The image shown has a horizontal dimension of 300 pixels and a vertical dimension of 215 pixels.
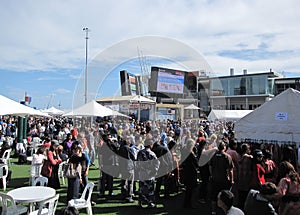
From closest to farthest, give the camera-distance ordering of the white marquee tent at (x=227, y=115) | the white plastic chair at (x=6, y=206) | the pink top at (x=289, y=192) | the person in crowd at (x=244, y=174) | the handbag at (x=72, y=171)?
the pink top at (x=289, y=192)
the white plastic chair at (x=6, y=206)
the person in crowd at (x=244, y=174)
the handbag at (x=72, y=171)
the white marquee tent at (x=227, y=115)

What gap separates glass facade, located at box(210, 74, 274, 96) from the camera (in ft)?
Answer: 151

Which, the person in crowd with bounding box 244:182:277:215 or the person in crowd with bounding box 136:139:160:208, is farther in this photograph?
the person in crowd with bounding box 136:139:160:208

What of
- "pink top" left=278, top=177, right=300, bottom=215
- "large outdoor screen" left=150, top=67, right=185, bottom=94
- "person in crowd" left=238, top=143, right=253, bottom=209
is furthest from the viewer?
"large outdoor screen" left=150, top=67, right=185, bottom=94

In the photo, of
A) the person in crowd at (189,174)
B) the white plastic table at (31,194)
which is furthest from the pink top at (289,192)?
the white plastic table at (31,194)

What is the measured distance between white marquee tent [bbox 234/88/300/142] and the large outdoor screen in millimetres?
31371

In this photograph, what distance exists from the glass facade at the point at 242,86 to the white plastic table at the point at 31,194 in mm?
46146

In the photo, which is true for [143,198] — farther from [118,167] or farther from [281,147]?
[281,147]

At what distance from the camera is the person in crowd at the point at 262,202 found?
3.61 m

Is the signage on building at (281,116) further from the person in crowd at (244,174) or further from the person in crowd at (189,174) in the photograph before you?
the person in crowd at (189,174)

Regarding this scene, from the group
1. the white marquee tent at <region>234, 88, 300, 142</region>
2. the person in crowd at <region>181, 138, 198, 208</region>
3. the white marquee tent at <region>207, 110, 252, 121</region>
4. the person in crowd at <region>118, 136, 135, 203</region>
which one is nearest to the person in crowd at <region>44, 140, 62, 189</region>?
the person in crowd at <region>118, 136, 135, 203</region>

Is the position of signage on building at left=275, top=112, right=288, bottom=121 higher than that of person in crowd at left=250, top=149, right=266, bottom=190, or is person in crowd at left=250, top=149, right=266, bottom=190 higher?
signage on building at left=275, top=112, right=288, bottom=121

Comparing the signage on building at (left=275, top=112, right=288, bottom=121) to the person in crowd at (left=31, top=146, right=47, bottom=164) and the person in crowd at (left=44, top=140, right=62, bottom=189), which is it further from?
the person in crowd at (left=31, top=146, right=47, bottom=164)

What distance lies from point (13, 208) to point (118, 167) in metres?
3.01

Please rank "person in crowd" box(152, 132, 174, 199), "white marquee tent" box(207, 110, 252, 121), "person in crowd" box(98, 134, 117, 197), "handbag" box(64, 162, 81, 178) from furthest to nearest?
"white marquee tent" box(207, 110, 252, 121), "person in crowd" box(98, 134, 117, 197), "person in crowd" box(152, 132, 174, 199), "handbag" box(64, 162, 81, 178)
